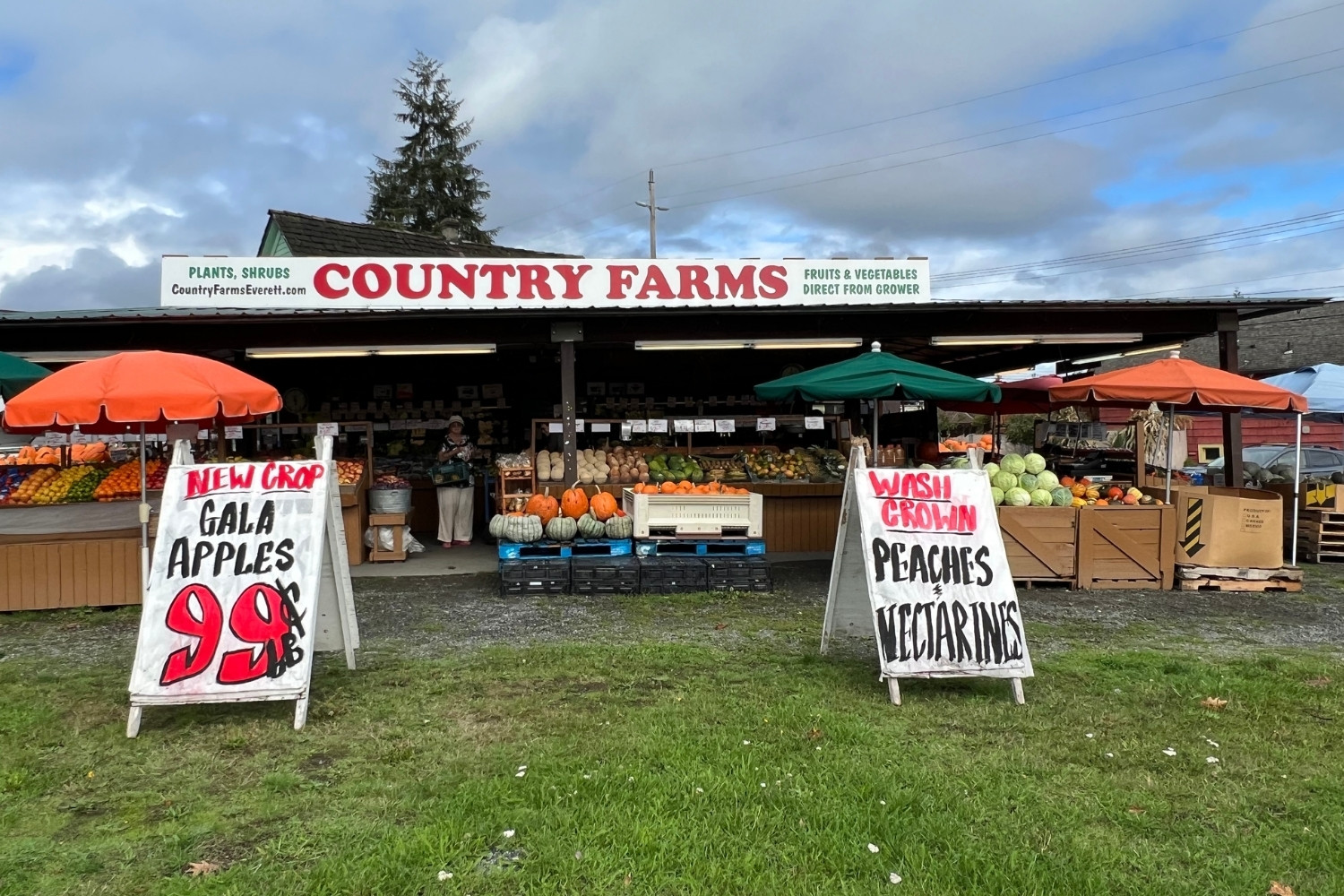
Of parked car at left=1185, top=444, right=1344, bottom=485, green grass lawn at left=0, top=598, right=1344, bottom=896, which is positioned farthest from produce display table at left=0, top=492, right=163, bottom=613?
parked car at left=1185, top=444, right=1344, bottom=485

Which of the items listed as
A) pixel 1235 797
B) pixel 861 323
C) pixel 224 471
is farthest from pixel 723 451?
pixel 1235 797

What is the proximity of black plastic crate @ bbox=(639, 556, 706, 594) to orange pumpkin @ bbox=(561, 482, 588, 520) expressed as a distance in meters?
0.96

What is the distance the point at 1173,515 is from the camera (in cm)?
809

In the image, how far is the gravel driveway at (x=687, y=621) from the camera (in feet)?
20.1

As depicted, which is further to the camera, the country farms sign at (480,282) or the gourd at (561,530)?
the country farms sign at (480,282)

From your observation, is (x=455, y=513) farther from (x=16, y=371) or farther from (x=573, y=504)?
(x=16, y=371)

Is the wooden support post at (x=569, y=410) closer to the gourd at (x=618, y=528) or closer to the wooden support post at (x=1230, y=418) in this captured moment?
the gourd at (x=618, y=528)

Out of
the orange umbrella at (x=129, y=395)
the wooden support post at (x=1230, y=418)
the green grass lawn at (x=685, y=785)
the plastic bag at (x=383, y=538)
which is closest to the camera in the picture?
the green grass lawn at (x=685, y=785)

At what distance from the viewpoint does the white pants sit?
34.8 feet

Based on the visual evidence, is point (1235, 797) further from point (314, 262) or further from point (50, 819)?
point (314, 262)

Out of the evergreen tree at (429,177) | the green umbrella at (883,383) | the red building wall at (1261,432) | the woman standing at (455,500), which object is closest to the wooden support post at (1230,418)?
the green umbrella at (883,383)

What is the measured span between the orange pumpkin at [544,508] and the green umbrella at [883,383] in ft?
8.75

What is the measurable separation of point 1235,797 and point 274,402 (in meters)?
6.61

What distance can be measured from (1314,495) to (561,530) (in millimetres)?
9330
